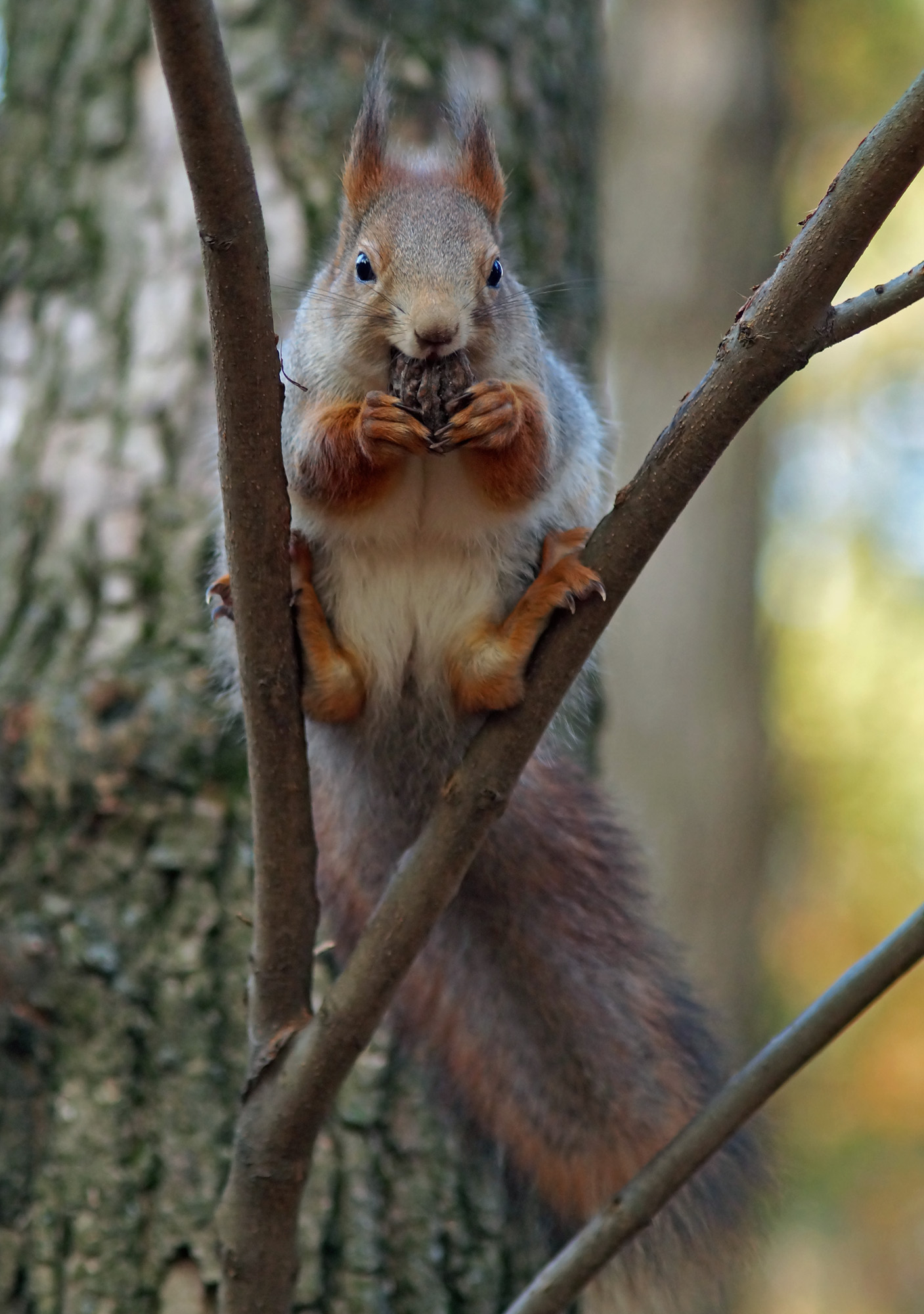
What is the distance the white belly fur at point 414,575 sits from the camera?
153cm

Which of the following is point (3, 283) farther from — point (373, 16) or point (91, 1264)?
point (91, 1264)

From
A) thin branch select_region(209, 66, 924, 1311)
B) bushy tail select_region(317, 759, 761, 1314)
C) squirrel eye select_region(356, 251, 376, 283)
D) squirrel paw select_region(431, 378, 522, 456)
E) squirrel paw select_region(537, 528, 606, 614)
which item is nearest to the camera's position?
thin branch select_region(209, 66, 924, 1311)

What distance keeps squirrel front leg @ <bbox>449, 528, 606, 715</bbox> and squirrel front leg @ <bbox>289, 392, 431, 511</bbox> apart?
19 cm

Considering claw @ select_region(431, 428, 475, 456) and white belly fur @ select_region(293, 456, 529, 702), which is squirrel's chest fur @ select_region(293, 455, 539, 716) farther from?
claw @ select_region(431, 428, 475, 456)

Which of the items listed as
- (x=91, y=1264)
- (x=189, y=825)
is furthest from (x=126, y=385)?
(x=91, y=1264)

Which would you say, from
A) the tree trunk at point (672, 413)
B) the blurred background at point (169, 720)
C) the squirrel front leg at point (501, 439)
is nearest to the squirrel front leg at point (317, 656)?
the squirrel front leg at point (501, 439)

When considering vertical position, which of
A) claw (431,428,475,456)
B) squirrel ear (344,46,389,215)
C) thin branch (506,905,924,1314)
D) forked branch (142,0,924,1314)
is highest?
squirrel ear (344,46,389,215)

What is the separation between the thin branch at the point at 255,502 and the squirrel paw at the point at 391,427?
7.8 inches

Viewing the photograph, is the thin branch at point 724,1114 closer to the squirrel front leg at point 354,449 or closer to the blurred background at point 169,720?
the blurred background at point 169,720

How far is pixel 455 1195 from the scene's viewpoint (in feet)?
5.83

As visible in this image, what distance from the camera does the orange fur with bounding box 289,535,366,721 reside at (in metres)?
1.52

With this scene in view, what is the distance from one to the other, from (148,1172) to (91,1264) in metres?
0.12

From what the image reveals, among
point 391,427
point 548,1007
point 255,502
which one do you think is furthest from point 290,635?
point 548,1007

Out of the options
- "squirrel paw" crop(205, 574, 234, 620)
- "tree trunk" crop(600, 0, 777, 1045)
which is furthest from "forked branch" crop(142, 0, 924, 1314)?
"tree trunk" crop(600, 0, 777, 1045)
